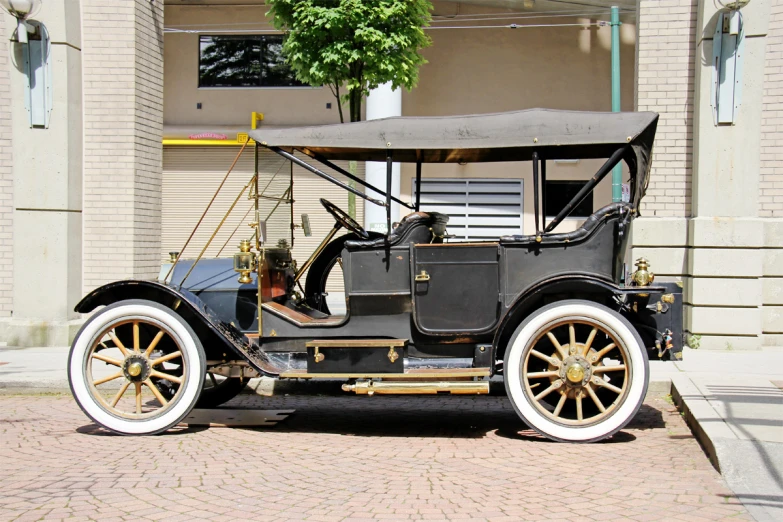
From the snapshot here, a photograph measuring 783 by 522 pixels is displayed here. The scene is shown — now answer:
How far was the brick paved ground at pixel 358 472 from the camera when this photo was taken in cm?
396

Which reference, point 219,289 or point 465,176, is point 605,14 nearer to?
point 465,176

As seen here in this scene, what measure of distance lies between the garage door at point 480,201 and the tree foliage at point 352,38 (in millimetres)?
5260

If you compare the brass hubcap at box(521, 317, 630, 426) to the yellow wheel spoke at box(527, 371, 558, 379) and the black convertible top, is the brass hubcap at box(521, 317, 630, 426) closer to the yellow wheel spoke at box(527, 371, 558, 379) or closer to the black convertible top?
the yellow wheel spoke at box(527, 371, 558, 379)

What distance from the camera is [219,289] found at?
20.2ft

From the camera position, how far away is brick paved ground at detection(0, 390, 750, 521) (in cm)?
396

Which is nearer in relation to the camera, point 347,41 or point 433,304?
point 433,304

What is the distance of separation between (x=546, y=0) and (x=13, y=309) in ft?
34.3

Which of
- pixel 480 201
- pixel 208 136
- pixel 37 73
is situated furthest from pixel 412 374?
pixel 208 136

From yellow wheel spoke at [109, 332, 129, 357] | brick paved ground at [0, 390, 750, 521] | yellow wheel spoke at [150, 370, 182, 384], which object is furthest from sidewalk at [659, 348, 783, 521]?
yellow wheel spoke at [109, 332, 129, 357]

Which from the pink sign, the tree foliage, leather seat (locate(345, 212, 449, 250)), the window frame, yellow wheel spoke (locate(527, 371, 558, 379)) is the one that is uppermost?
the window frame

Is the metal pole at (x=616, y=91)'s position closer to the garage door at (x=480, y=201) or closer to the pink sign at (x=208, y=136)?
the garage door at (x=480, y=201)

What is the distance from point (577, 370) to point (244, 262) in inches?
98.4

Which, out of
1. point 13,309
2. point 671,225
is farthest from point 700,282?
point 13,309

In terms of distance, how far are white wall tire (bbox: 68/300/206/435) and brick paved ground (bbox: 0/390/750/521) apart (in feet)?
0.49
